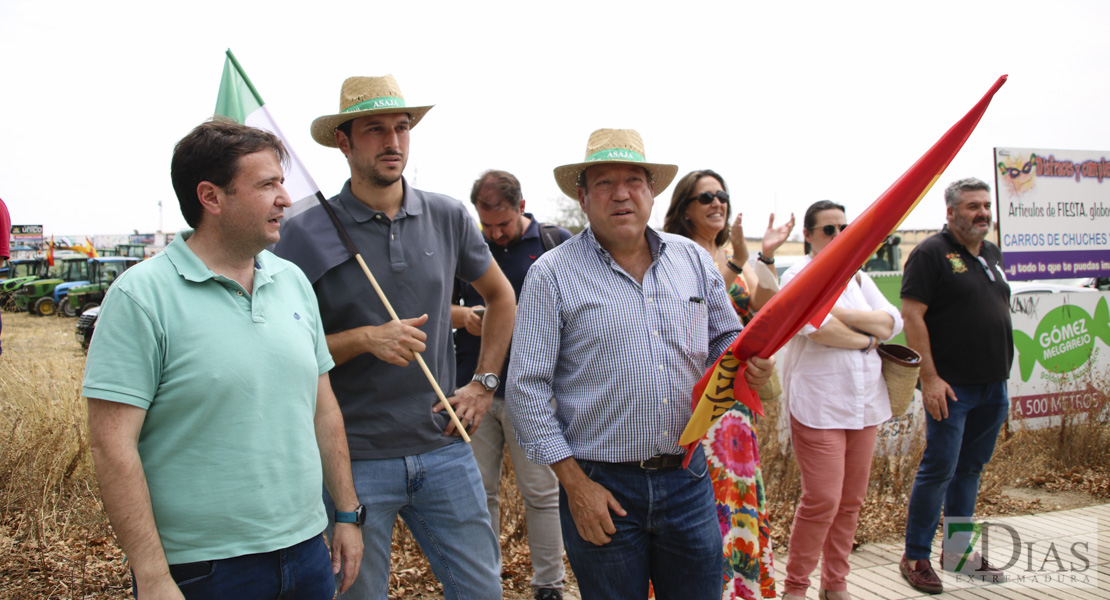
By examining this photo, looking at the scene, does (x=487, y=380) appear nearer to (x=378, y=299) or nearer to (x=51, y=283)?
(x=378, y=299)

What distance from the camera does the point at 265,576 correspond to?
200 centimetres

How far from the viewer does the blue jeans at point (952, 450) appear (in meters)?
4.39

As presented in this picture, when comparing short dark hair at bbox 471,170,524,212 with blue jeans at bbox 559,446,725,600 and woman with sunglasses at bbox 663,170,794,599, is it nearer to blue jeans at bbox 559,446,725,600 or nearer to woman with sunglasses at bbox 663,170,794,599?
woman with sunglasses at bbox 663,170,794,599

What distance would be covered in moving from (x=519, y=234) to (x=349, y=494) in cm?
247

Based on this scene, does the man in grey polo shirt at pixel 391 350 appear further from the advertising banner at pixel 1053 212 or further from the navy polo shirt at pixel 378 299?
the advertising banner at pixel 1053 212

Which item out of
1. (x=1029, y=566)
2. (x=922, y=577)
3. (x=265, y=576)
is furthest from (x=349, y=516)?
(x=1029, y=566)

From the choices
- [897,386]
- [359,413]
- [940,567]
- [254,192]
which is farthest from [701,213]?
[940,567]

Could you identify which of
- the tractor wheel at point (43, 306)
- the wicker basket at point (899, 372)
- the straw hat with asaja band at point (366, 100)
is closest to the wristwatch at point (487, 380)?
the straw hat with asaja band at point (366, 100)

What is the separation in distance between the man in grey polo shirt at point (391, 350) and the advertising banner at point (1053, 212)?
6.59 metres

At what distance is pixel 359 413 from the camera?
2.68m

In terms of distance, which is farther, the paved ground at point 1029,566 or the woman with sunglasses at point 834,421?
the paved ground at point 1029,566

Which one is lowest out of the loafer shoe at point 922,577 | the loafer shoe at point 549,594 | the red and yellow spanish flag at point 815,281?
the loafer shoe at point 922,577

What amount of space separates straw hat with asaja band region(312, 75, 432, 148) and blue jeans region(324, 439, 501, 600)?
4.28 ft

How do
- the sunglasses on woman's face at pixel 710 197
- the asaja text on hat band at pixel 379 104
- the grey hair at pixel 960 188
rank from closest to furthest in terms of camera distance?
the asaja text on hat band at pixel 379 104 → the sunglasses on woman's face at pixel 710 197 → the grey hair at pixel 960 188
